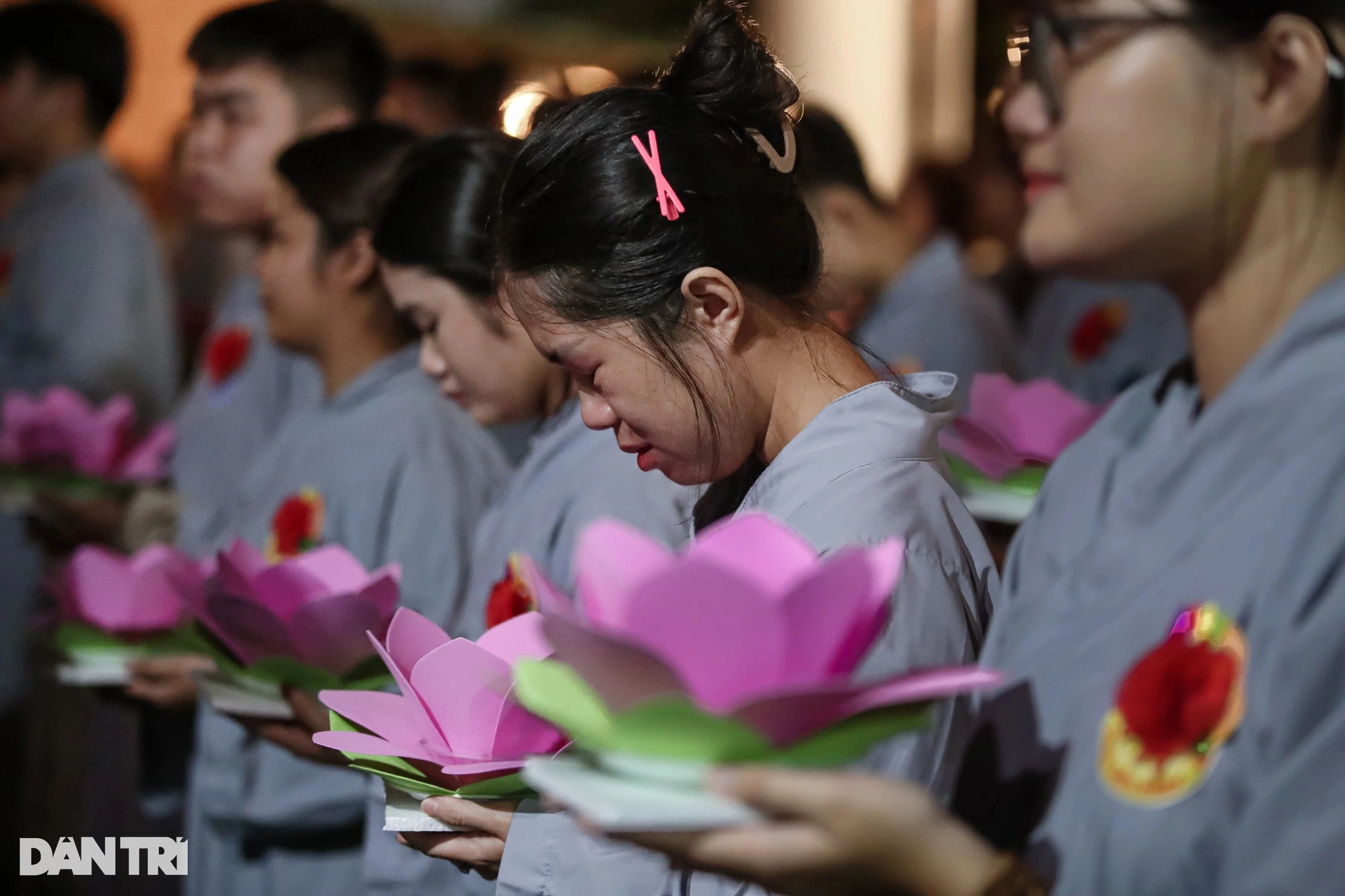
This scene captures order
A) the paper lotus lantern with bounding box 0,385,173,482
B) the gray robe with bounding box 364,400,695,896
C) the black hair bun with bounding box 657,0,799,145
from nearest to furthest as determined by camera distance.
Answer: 1. the black hair bun with bounding box 657,0,799,145
2. the gray robe with bounding box 364,400,695,896
3. the paper lotus lantern with bounding box 0,385,173,482

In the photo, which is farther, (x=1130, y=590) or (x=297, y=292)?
(x=297, y=292)

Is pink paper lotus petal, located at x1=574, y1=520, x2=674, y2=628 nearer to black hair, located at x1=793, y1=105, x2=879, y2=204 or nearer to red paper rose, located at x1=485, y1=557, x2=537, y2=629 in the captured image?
red paper rose, located at x1=485, y1=557, x2=537, y2=629

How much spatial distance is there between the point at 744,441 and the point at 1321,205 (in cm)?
54

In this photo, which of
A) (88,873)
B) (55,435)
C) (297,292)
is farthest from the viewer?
(55,435)

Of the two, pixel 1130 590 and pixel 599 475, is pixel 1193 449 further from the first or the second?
pixel 599 475

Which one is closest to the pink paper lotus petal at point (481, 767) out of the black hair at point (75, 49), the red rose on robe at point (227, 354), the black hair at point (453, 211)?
the black hair at point (453, 211)

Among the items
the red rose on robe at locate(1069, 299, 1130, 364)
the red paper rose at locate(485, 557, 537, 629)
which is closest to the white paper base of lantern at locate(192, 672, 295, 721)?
the red paper rose at locate(485, 557, 537, 629)

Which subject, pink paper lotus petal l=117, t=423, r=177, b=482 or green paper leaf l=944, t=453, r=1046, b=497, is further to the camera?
pink paper lotus petal l=117, t=423, r=177, b=482

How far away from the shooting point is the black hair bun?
1228mm

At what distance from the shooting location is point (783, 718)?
75 centimetres

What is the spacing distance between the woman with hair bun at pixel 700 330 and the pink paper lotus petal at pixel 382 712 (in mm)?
79

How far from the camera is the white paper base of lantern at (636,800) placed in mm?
708

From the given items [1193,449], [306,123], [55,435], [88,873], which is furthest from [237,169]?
[1193,449]

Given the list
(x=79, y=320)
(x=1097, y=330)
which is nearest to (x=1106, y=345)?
(x=1097, y=330)
